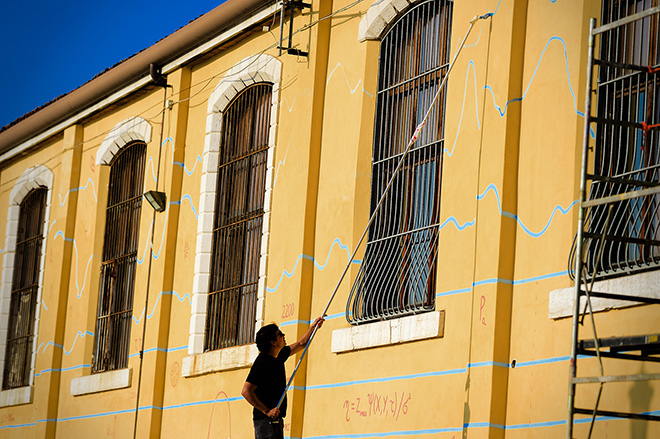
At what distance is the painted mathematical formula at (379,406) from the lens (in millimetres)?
11414

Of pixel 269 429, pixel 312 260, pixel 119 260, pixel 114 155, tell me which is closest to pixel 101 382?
pixel 119 260

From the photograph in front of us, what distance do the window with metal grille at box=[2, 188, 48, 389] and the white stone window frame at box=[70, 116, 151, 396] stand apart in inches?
101

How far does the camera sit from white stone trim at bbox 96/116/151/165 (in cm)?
1773

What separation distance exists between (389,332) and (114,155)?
8.34m

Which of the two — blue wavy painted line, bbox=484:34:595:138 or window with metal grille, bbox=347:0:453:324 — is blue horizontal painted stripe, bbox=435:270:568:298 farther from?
blue wavy painted line, bbox=484:34:595:138

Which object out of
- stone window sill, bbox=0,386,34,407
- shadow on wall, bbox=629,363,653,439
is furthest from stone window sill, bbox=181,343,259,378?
shadow on wall, bbox=629,363,653,439

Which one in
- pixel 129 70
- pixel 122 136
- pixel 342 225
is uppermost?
pixel 129 70

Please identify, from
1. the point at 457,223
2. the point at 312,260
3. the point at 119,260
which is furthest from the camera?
the point at 119,260

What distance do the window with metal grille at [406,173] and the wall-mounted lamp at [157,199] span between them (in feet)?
15.4

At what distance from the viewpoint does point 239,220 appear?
1538 cm

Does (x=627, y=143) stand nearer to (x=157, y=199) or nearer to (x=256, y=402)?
(x=256, y=402)

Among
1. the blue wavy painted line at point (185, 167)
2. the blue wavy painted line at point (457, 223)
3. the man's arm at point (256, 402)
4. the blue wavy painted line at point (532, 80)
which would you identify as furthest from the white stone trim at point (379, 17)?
the man's arm at point (256, 402)

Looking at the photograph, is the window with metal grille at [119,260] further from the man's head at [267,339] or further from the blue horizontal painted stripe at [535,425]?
the blue horizontal painted stripe at [535,425]

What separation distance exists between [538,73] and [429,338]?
2720 mm
